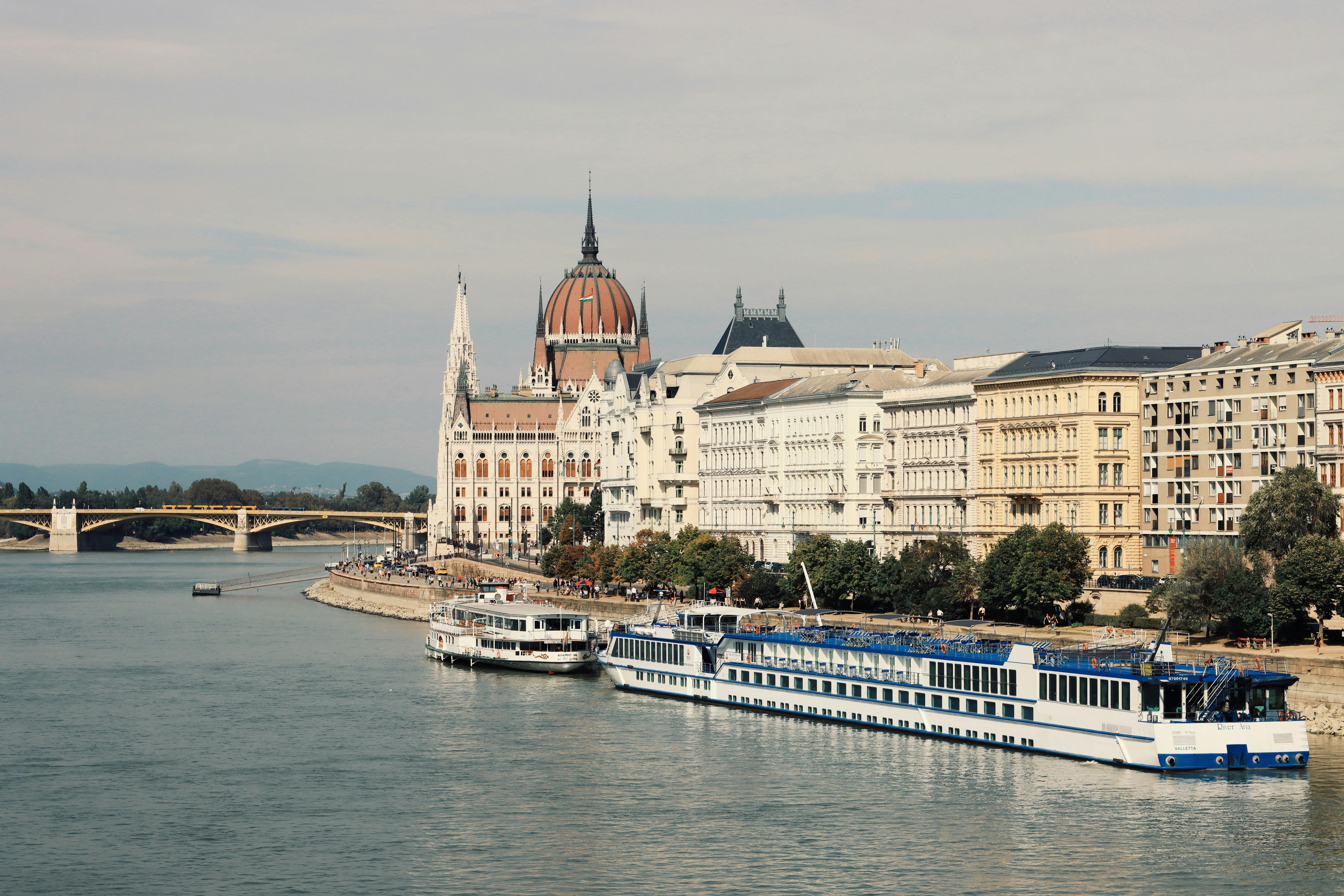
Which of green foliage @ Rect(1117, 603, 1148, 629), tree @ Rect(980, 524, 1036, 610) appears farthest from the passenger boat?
green foliage @ Rect(1117, 603, 1148, 629)

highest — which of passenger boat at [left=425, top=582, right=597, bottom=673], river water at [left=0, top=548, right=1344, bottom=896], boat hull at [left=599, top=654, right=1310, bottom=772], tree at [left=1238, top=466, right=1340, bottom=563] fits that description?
tree at [left=1238, top=466, right=1340, bottom=563]

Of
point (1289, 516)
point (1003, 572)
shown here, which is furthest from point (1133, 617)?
point (1289, 516)

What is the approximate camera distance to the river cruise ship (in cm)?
6119

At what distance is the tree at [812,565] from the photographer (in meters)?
102

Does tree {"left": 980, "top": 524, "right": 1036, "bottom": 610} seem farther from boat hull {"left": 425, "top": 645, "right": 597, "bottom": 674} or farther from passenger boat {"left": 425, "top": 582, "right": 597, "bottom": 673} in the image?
passenger boat {"left": 425, "top": 582, "right": 597, "bottom": 673}

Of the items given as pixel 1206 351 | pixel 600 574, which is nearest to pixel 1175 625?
pixel 1206 351

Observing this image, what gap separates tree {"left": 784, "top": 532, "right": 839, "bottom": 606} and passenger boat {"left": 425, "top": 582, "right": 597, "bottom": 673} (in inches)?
418

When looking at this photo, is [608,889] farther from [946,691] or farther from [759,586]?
[759,586]

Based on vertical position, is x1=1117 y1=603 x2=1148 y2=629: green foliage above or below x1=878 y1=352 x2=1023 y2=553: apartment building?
below

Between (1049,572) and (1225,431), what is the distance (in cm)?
1259

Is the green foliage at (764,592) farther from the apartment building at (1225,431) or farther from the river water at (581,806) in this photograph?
the river water at (581,806)

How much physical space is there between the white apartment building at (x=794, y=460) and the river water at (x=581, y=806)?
3407 centimetres

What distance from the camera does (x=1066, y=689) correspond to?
213ft

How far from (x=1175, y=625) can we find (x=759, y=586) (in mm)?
31885
